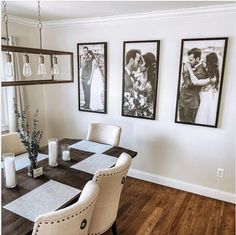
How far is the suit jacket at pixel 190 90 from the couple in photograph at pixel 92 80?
1.22m

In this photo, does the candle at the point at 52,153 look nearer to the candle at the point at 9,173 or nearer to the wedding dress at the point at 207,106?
the candle at the point at 9,173

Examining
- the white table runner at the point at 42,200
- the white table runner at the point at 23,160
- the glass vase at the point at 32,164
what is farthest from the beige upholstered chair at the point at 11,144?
the white table runner at the point at 42,200

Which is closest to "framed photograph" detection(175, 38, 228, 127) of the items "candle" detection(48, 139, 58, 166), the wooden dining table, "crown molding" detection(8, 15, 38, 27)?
the wooden dining table

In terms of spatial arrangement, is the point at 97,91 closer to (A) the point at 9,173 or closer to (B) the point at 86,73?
(B) the point at 86,73

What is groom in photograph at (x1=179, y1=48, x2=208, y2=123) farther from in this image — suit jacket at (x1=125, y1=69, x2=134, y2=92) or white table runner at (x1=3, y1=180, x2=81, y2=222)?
white table runner at (x1=3, y1=180, x2=81, y2=222)

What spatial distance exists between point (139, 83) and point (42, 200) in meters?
2.08

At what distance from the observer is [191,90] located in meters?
2.81

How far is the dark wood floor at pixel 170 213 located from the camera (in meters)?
2.36

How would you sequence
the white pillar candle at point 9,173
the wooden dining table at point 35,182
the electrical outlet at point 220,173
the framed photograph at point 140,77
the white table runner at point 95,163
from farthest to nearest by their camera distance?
1. the framed photograph at point 140,77
2. the electrical outlet at point 220,173
3. the white table runner at point 95,163
4. the white pillar candle at point 9,173
5. the wooden dining table at point 35,182

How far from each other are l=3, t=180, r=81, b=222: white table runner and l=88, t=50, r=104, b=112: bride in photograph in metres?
1.87

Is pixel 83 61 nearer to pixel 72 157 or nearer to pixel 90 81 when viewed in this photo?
pixel 90 81

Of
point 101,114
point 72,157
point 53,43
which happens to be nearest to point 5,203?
point 72,157

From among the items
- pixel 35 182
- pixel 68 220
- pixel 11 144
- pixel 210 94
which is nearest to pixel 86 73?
pixel 11 144

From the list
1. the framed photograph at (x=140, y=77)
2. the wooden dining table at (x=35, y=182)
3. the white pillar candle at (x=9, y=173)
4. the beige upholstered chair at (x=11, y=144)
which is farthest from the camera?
the framed photograph at (x=140, y=77)
